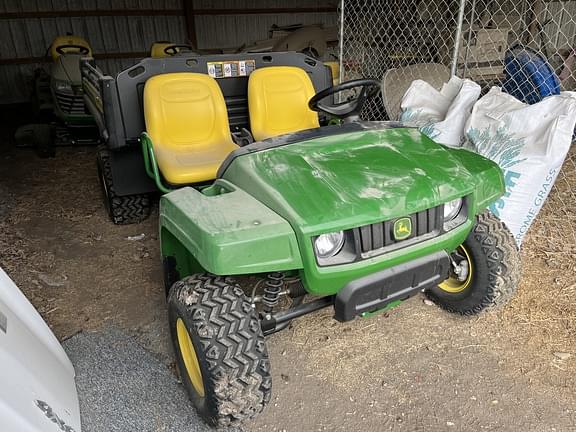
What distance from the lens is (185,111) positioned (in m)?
2.84

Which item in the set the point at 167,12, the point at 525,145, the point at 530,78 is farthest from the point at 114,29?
the point at 525,145

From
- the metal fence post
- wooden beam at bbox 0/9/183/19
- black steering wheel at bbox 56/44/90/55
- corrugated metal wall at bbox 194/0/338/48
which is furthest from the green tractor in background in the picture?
corrugated metal wall at bbox 194/0/338/48

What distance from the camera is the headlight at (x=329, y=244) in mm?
1502

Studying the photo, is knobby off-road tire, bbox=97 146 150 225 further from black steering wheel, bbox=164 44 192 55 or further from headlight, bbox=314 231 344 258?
black steering wheel, bbox=164 44 192 55

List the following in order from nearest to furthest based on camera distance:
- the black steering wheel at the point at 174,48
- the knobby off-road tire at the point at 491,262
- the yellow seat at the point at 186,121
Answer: the knobby off-road tire at the point at 491,262, the yellow seat at the point at 186,121, the black steering wheel at the point at 174,48

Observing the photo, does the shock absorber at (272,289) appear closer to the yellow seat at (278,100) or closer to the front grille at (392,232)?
the front grille at (392,232)

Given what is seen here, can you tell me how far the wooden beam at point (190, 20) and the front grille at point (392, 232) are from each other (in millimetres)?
9022

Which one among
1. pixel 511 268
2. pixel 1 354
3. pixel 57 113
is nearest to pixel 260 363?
pixel 1 354

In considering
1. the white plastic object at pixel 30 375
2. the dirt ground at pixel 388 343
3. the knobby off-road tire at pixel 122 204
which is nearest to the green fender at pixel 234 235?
the white plastic object at pixel 30 375

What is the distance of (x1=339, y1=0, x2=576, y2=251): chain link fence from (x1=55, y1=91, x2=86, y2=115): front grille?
294 cm

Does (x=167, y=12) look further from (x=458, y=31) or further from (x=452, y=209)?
(x=452, y=209)

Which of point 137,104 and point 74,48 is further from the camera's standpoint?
point 74,48

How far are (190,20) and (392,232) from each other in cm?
933

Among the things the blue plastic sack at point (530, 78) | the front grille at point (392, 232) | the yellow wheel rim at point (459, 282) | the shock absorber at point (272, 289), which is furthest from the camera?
the blue plastic sack at point (530, 78)
